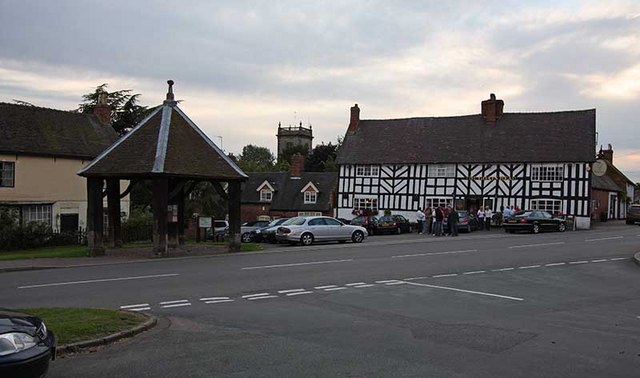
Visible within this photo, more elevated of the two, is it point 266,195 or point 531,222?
point 266,195

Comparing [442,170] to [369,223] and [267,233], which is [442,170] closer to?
[369,223]

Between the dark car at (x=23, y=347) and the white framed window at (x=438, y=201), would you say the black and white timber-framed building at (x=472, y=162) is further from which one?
the dark car at (x=23, y=347)

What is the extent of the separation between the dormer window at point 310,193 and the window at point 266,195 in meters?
3.59

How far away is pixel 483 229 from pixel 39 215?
27820 mm

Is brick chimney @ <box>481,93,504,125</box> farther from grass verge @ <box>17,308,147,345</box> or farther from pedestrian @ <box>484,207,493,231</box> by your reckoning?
grass verge @ <box>17,308,147,345</box>

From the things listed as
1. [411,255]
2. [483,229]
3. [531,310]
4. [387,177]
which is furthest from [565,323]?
[387,177]

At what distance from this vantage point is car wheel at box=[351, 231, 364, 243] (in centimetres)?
3016

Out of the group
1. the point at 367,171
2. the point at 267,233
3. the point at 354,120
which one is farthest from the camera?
the point at 354,120

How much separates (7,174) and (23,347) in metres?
32.1

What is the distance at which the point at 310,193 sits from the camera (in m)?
56.2

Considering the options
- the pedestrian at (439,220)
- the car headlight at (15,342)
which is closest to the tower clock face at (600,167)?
the pedestrian at (439,220)

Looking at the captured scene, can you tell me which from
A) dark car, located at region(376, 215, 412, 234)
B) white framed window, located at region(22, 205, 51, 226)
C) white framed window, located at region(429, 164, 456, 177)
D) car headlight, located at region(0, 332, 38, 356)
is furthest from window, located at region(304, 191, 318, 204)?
car headlight, located at region(0, 332, 38, 356)

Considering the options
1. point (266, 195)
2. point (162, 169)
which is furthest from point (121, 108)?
point (162, 169)

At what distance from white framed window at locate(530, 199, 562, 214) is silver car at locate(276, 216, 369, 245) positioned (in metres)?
19.5
